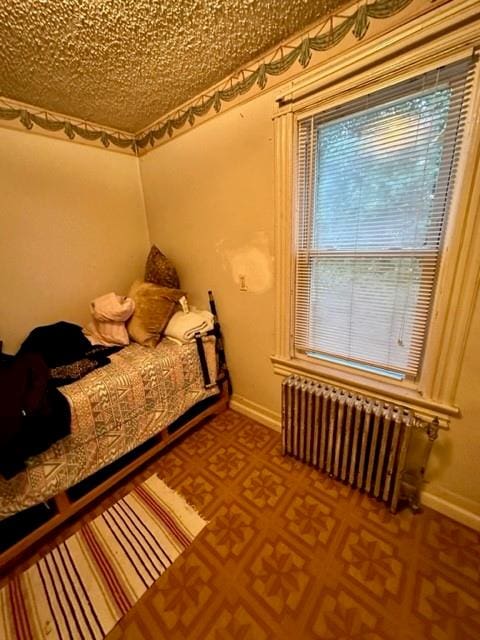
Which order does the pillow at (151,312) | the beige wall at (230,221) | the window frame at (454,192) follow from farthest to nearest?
the pillow at (151,312) → the beige wall at (230,221) → the window frame at (454,192)

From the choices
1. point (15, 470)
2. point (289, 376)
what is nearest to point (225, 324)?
point (289, 376)

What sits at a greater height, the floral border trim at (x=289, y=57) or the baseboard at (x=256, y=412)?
the floral border trim at (x=289, y=57)

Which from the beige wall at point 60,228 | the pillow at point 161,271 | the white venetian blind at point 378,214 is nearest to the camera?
the white venetian blind at point 378,214

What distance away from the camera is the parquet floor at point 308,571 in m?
0.97

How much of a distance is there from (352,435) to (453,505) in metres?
0.59

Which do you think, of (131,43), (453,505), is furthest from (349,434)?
(131,43)

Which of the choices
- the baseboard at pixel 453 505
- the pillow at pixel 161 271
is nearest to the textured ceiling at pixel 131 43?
the pillow at pixel 161 271

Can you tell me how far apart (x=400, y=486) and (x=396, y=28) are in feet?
6.92

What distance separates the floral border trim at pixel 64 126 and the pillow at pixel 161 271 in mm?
961

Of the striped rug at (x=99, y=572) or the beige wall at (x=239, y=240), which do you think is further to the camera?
the beige wall at (x=239, y=240)

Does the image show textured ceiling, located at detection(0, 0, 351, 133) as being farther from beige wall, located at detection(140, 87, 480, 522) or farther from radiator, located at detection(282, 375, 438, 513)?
radiator, located at detection(282, 375, 438, 513)

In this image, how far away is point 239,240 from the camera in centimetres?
178

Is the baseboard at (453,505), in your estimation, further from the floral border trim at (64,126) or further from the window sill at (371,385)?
the floral border trim at (64,126)

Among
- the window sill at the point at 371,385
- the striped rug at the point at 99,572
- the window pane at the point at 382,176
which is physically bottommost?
the striped rug at the point at 99,572
